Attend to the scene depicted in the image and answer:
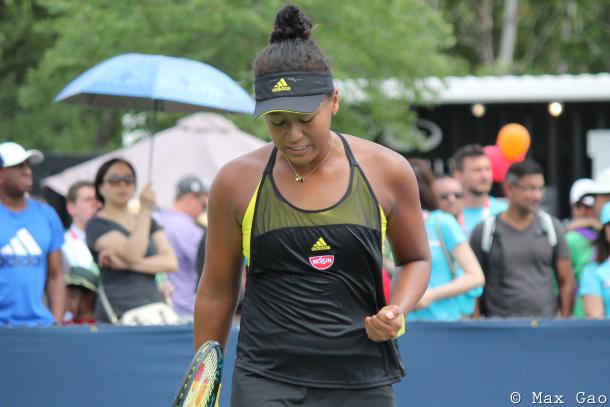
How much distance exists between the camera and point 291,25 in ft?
13.4

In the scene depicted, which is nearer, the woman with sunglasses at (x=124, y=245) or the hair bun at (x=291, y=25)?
the hair bun at (x=291, y=25)

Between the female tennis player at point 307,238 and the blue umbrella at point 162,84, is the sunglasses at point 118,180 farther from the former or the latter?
the female tennis player at point 307,238

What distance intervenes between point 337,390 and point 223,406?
2.86m

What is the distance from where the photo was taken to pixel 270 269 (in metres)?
4.07

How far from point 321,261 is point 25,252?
3.92 meters

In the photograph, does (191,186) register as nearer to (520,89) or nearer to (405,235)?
(405,235)

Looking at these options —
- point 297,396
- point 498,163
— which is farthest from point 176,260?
point 498,163

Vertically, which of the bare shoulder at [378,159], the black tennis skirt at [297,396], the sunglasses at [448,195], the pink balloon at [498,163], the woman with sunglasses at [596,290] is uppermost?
the pink balloon at [498,163]

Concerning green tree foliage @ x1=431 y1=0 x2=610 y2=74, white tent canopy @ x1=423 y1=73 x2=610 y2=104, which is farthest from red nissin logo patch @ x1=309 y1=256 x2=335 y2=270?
green tree foliage @ x1=431 y1=0 x2=610 y2=74

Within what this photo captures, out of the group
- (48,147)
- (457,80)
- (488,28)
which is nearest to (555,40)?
(488,28)

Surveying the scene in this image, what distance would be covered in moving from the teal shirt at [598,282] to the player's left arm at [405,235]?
3412mm

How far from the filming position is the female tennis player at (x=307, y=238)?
13.1ft

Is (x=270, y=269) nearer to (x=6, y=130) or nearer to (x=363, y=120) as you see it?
(x=363, y=120)

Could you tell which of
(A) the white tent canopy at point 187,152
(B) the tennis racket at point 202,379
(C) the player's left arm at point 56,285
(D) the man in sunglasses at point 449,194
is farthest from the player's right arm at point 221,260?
(A) the white tent canopy at point 187,152
